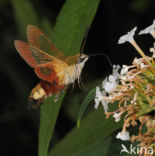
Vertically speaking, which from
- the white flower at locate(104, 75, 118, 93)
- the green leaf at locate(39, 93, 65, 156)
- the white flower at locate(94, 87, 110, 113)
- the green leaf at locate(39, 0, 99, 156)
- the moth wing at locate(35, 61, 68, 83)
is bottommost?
the green leaf at locate(39, 93, 65, 156)

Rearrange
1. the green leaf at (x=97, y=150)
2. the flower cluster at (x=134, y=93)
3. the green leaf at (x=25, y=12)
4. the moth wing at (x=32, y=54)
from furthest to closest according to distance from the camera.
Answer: the green leaf at (x=25, y=12), the moth wing at (x=32, y=54), the green leaf at (x=97, y=150), the flower cluster at (x=134, y=93)

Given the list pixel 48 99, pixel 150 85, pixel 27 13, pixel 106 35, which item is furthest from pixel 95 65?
pixel 150 85

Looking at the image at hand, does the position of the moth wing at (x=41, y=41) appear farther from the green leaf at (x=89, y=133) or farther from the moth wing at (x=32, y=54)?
the green leaf at (x=89, y=133)

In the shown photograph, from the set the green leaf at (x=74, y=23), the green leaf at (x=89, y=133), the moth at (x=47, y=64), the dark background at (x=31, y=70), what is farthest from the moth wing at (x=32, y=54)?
the dark background at (x=31, y=70)

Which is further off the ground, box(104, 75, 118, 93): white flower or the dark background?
box(104, 75, 118, 93): white flower

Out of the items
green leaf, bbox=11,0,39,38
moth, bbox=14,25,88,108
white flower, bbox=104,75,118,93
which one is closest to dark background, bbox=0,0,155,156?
green leaf, bbox=11,0,39,38

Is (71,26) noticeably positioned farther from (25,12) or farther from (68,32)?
(25,12)

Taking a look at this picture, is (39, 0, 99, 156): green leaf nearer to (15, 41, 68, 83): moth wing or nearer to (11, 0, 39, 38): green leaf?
(15, 41, 68, 83): moth wing

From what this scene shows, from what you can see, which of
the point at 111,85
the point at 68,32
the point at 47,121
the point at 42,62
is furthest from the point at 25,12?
the point at 111,85
